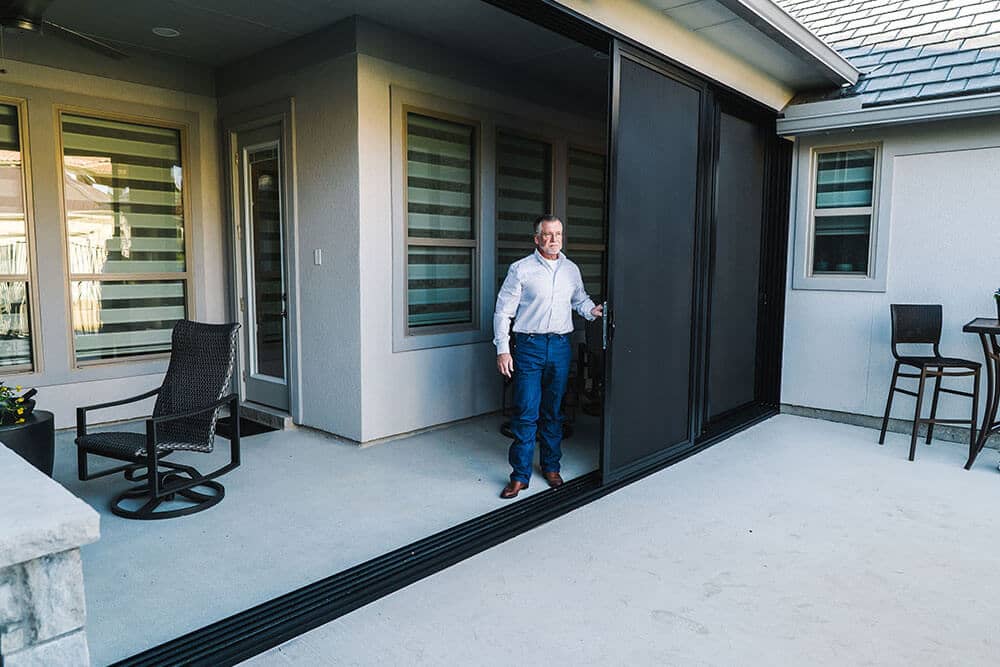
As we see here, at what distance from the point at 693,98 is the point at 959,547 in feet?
9.79

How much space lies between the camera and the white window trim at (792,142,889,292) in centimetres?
534

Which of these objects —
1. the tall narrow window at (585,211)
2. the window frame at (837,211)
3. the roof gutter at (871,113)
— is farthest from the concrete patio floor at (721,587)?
the tall narrow window at (585,211)

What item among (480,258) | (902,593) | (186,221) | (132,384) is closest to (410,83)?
(480,258)

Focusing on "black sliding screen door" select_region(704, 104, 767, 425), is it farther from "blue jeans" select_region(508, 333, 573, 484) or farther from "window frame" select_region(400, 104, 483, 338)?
"window frame" select_region(400, 104, 483, 338)

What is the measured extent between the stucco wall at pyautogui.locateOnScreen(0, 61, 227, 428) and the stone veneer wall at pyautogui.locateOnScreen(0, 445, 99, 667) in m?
3.99

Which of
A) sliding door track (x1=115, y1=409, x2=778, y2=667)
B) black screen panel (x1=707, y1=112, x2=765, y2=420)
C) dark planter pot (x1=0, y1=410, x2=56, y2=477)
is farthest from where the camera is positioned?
black screen panel (x1=707, y1=112, x2=765, y2=420)

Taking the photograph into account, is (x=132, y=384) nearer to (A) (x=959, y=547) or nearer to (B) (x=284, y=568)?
(B) (x=284, y=568)

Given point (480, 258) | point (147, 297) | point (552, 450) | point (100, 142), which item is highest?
point (100, 142)

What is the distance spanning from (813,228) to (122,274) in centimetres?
570

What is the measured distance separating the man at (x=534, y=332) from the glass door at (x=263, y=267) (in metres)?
2.28

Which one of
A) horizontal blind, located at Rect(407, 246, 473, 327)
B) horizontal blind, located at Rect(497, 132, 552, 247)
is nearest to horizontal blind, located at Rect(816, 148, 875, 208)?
horizontal blind, located at Rect(497, 132, 552, 247)

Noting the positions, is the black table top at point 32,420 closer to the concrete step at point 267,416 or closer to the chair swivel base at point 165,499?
the chair swivel base at point 165,499

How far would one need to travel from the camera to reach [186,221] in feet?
18.6

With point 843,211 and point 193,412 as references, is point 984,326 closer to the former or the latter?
point 843,211
